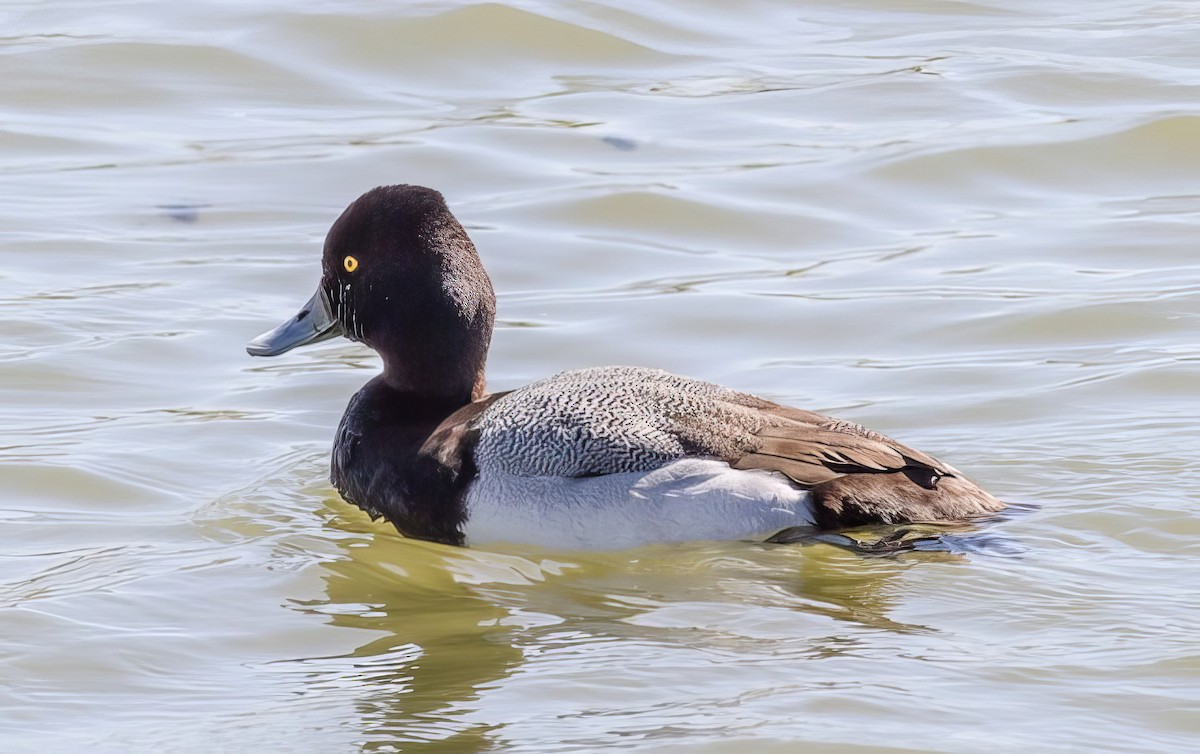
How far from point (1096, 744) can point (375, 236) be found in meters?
3.43

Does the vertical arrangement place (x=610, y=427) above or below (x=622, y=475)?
above

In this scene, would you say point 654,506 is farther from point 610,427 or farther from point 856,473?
point 856,473

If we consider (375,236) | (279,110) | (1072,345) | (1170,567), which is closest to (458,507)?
(375,236)

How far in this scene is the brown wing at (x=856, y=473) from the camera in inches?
244

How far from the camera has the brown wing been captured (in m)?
6.20

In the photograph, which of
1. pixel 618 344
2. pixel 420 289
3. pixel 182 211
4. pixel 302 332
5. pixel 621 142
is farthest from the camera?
pixel 621 142

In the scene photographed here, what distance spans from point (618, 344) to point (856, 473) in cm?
288

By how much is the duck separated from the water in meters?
0.15

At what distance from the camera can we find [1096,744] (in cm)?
486

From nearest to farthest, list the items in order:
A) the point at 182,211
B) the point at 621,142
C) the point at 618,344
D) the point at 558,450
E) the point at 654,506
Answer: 1. the point at 654,506
2. the point at 558,450
3. the point at 618,344
4. the point at 182,211
5. the point at 621,142

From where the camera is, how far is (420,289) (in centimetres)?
706

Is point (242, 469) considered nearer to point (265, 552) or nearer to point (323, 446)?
point (323, 446)

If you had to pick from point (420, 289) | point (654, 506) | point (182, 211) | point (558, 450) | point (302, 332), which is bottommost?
point (654, 506)

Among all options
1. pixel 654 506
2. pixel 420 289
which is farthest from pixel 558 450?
pixel 420 289
